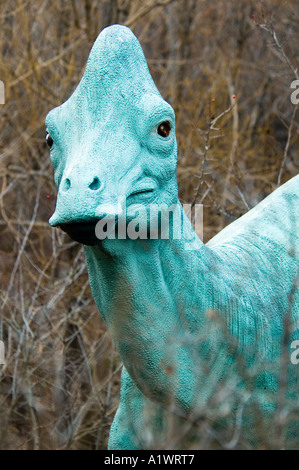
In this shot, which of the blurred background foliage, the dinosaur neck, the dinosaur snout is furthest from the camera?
the blurred background foliage

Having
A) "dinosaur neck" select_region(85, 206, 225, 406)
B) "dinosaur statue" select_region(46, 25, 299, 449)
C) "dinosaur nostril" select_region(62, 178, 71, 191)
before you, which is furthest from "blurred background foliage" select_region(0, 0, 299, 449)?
"dinosaur nostril" select_region(62, 178, 71, 191)

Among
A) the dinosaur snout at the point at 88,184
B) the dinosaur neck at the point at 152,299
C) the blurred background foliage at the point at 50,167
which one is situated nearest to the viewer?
the dinosaur snout at the point at 88,184

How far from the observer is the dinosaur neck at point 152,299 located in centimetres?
264

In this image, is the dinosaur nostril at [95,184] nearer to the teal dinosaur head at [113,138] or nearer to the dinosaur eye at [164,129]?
the teal dinosaur head at [113,138]

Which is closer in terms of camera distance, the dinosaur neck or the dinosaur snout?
the dinosaur snout

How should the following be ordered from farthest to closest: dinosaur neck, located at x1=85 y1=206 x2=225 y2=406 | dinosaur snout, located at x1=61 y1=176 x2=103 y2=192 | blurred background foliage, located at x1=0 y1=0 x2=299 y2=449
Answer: blurred background foliage, located at x1=0 y1=0 x2=299 y2=449
dinosaur neck, located at x1=85 y1=206 x2=225 y2=406
dinosaur snout, located at x1=61 y1=176 x2=103 y2=192

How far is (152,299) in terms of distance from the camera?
2695 mm

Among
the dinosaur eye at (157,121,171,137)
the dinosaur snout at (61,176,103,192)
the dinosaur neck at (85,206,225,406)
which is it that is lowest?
the dinosaur neck at (85,206,225,406)

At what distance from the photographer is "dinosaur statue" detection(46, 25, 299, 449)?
2516 millimetres

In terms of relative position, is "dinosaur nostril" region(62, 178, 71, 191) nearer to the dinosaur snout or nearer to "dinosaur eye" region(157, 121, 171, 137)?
the dinosaur snout

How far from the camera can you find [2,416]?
5.01m

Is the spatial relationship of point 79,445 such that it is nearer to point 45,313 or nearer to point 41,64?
point 45,313

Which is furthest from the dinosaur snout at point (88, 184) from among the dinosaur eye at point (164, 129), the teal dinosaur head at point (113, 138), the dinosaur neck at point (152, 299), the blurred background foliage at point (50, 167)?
the blurred background foliage at point (50, 167)
